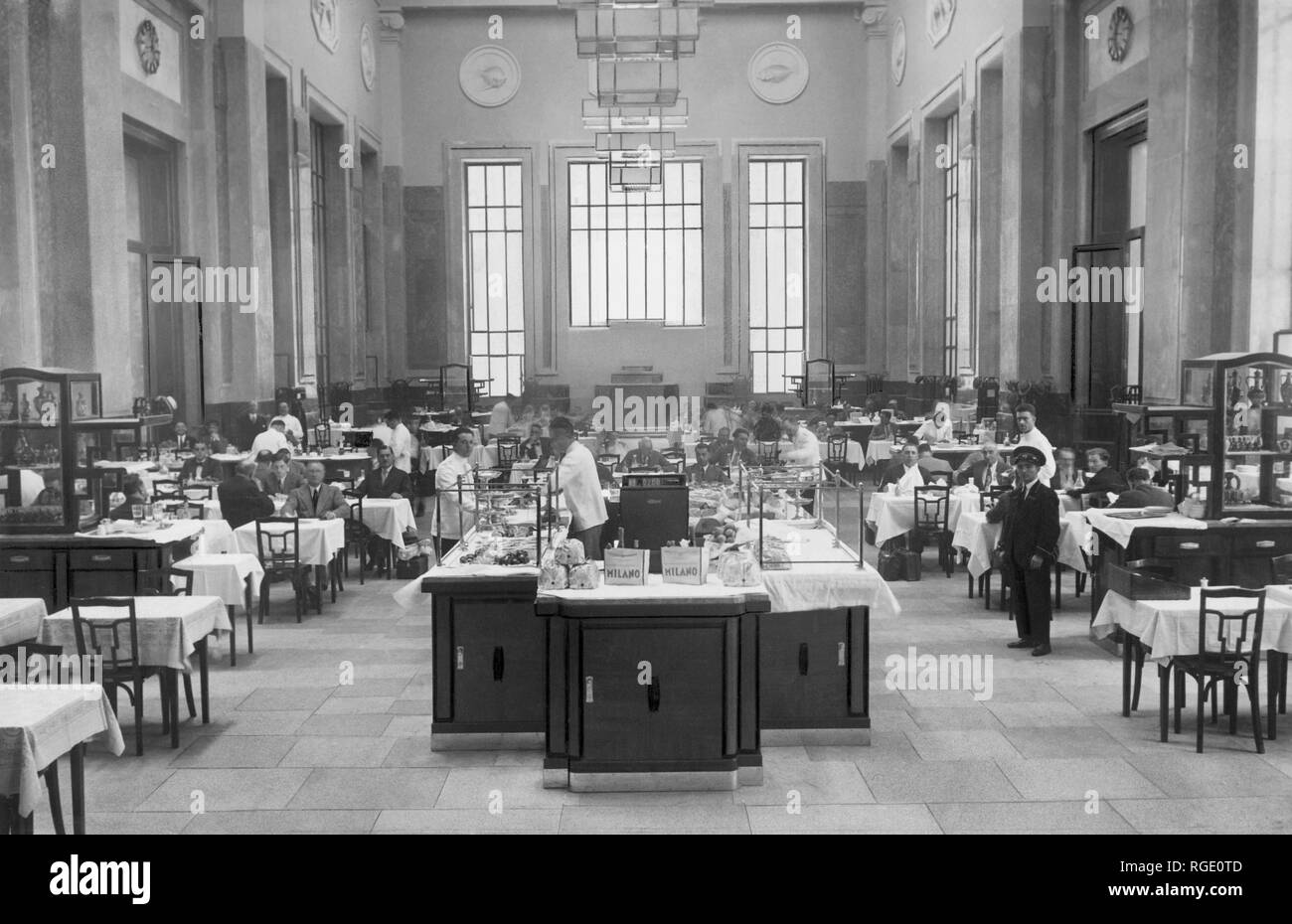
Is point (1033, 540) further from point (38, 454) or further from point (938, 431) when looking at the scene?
point (938, 431)

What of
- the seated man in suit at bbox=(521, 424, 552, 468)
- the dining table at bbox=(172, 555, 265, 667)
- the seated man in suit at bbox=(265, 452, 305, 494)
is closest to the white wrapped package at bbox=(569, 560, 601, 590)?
the dining table at bbox=(172, 555, 265, 667)

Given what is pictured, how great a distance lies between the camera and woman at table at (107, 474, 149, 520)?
35.8 ft

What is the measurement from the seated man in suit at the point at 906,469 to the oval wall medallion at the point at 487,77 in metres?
17.3

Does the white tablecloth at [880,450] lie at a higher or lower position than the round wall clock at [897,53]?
lower

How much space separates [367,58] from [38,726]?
24.7 metres

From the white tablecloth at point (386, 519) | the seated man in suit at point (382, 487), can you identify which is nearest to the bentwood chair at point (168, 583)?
the white tablecloth at point (386, 519)

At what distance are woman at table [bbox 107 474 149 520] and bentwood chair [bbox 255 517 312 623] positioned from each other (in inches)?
41.6

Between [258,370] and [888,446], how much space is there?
9.77 metres

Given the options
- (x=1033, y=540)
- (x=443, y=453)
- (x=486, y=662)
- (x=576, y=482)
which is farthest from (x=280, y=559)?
(x=443, y=453)

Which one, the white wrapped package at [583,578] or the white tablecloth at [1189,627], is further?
the white tablecloth at [1189,627]

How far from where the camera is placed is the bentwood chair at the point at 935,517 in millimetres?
13258

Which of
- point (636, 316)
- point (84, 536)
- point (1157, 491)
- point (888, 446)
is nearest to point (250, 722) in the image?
point (84, 536)

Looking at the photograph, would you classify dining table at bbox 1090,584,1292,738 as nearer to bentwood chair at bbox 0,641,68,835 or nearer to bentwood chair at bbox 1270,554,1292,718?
bentwood chair at bbox 1270,554,1292,718

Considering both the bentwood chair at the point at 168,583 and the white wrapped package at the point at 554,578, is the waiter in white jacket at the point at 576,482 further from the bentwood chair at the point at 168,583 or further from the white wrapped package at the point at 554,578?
the white wrapped package at the point at 554,578
